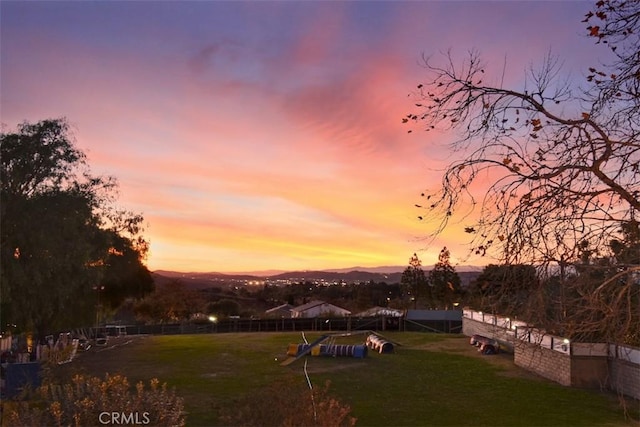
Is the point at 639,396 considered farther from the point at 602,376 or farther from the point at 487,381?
the point at 487,381

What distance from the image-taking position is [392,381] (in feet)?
68.2

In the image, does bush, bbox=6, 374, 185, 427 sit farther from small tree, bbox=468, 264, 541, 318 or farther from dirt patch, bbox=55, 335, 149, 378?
dirt patch, bbox=55, 335, 149, 378

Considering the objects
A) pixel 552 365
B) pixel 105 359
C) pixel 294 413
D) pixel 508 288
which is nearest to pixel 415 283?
pixel 105 359

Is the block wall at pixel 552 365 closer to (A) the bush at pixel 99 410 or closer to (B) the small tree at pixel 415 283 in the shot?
(A) the bush at pixel 99 410

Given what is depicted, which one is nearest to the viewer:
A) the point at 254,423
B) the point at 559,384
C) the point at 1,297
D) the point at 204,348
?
the point at 254,423

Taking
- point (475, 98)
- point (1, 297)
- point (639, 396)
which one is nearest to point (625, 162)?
point (475, 98)

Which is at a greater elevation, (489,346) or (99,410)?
(99,410)

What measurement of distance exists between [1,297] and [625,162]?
1841 cm

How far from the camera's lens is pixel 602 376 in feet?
63.2

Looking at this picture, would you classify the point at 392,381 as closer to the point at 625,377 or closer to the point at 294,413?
the point at 625,377

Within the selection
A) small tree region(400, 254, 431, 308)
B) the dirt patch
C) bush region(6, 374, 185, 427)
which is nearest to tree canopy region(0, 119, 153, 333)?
the dirt patch

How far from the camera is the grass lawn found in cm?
1528

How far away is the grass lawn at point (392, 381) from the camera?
50.1 ft
